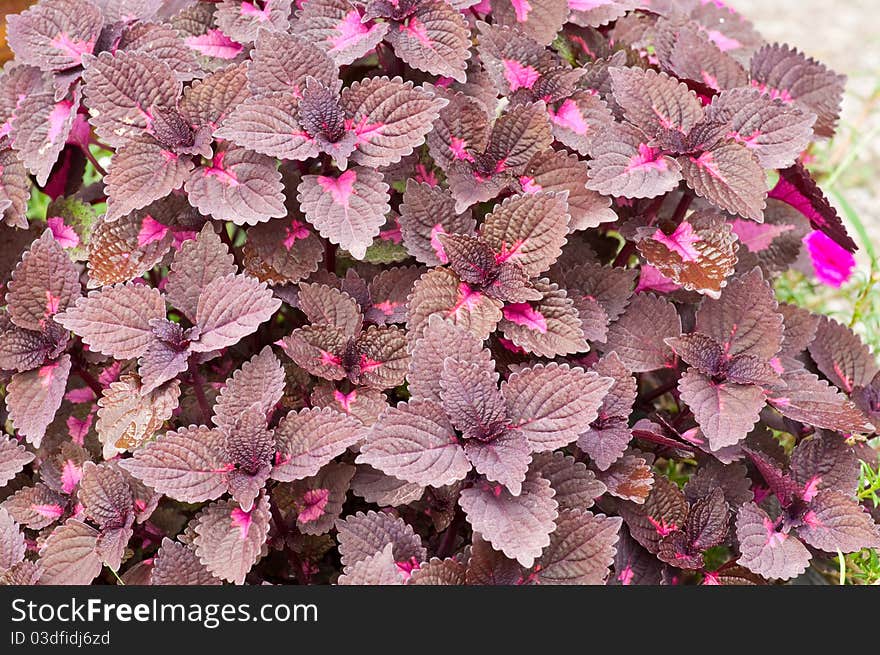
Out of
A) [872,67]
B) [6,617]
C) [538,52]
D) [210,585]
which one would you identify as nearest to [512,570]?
[210,585]

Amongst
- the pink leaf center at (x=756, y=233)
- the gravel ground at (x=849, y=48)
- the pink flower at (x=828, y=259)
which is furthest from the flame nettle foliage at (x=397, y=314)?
the gravel ground at (x=849, y=48)

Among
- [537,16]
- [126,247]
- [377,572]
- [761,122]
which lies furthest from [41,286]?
[761,122]

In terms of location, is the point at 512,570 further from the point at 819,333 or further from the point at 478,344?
the point at 819,333

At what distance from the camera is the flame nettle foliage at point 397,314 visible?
133 centimetres

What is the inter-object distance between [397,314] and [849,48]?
143 inches

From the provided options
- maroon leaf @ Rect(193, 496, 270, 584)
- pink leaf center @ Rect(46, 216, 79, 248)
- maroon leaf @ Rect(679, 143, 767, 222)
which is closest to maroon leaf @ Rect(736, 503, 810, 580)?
maroon leaf @ Rect(679, 143, 767, 222)

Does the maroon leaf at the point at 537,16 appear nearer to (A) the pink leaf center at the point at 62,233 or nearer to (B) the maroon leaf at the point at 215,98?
(B) the maroon leaf at the point at 215,98

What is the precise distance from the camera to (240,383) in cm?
141

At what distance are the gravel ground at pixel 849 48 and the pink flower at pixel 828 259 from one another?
3.56 ft

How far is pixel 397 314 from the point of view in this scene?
1.54m

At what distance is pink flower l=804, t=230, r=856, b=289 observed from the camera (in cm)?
226

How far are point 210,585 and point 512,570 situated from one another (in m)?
0.45

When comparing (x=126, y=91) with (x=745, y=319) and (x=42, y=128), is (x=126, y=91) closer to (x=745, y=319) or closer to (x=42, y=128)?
(x=42, y=128)

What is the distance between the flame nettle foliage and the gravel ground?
199 centimetres
